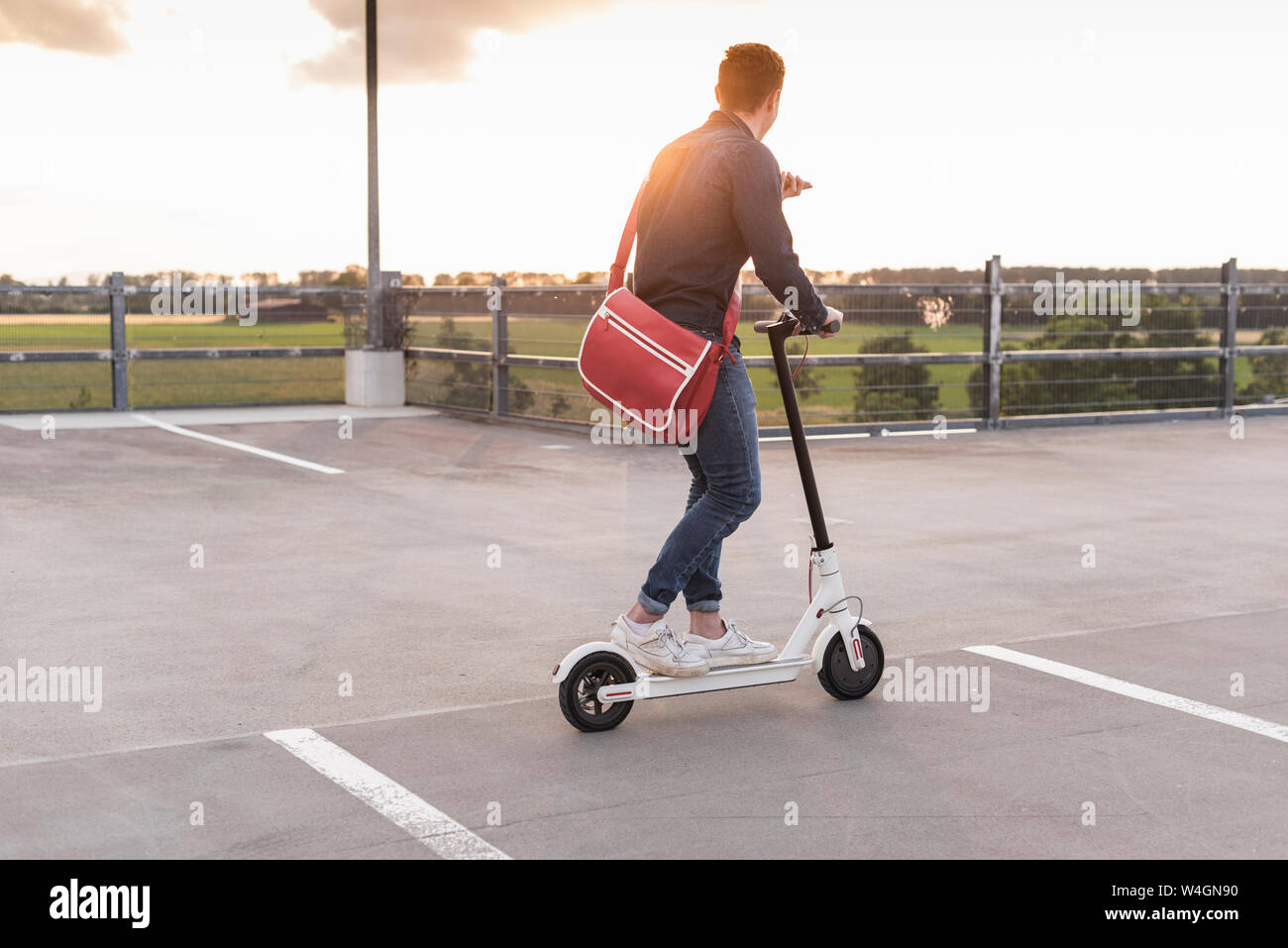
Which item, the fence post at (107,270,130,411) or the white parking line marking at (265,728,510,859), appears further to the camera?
the fence post at (107,270,130,411)

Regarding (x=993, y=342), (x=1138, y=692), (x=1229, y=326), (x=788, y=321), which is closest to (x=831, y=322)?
(x=788, y=321)

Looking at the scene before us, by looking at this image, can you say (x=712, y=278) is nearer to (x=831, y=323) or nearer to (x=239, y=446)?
(x=831, y=323)

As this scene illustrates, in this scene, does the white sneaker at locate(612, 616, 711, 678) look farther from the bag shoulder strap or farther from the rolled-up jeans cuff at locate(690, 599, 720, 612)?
the bag shoulder strap

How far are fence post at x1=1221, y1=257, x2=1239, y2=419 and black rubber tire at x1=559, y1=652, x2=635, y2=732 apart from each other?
14.9 meters

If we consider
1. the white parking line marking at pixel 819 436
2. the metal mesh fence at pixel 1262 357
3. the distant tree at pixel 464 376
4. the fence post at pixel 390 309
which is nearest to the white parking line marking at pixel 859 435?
the white parking line marking at pixel 819 436

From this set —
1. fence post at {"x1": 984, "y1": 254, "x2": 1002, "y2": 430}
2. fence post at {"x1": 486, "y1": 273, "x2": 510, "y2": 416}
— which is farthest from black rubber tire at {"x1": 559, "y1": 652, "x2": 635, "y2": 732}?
fence post at {"x1": 984, "y1": 254, "x2": 1002, "y2": 430}

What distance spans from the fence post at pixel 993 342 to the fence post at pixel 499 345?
5.40 m

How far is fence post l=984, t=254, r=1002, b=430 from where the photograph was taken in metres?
16.4

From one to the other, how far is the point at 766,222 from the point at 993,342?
12.4 meters

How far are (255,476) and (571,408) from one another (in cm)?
494

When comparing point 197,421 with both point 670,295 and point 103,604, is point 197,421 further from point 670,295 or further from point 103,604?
point 670,295

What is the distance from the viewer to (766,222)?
4.76 m
